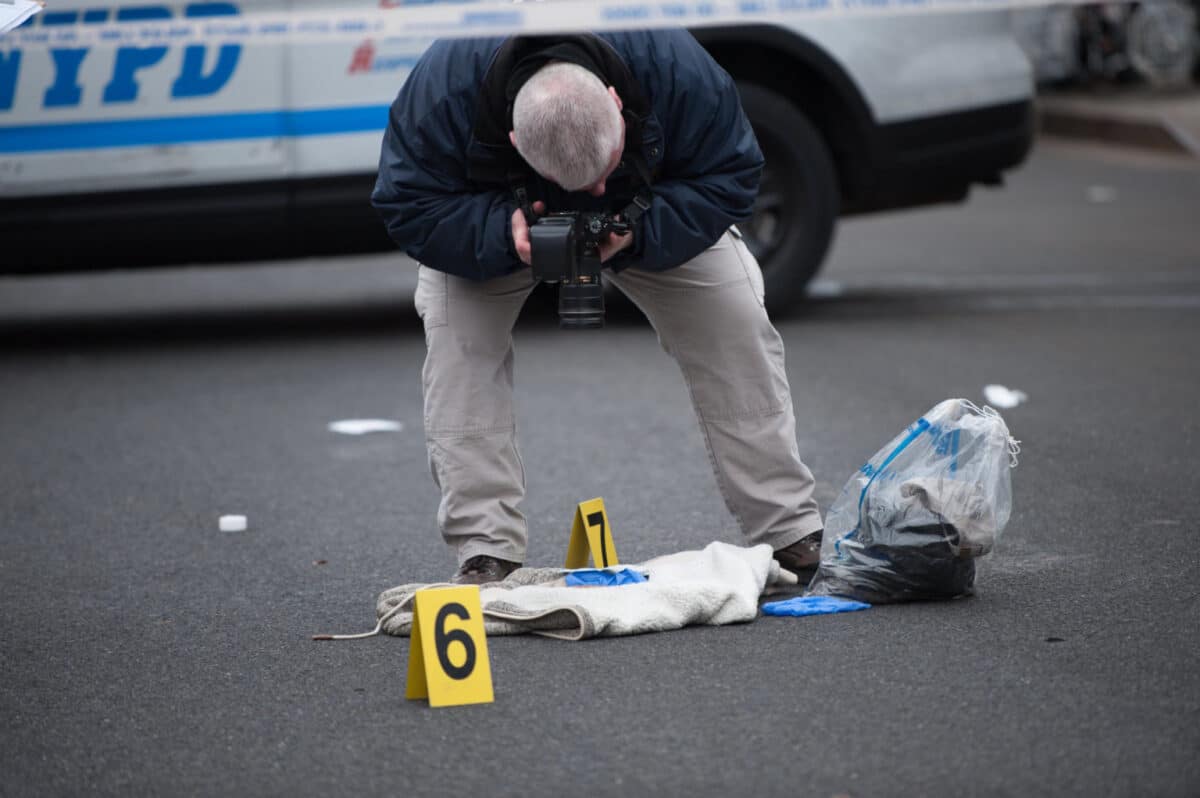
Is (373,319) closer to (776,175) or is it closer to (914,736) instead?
(776,175)

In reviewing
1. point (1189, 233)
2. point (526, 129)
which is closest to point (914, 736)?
point (526, 129)

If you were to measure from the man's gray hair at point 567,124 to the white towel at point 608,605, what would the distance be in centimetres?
85

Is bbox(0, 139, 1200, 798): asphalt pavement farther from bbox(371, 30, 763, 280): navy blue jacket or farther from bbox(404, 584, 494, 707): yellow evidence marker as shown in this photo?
bbox(371, 30, 763, 280): navy blue jacket

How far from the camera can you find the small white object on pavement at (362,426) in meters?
5.80

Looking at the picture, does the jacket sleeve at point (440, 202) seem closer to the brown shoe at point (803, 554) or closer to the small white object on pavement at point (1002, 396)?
the brown shoe at point (803, 554)

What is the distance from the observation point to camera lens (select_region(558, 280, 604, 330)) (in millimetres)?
3680

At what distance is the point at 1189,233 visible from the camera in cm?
1012

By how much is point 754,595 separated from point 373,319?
4.64m

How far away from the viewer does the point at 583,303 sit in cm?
369

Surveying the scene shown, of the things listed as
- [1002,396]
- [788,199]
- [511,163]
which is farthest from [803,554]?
[788,199]

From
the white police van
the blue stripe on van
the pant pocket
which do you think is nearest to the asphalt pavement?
the white police van

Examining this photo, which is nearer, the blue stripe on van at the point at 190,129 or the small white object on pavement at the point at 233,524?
the small white object on pavement at the point at 233,524

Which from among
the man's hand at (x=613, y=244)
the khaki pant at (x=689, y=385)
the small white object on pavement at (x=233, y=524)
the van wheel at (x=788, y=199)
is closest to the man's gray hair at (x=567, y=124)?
the man's hand at (x=613, y=244)

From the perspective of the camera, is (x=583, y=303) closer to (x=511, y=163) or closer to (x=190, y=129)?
(x=511, y=163)
